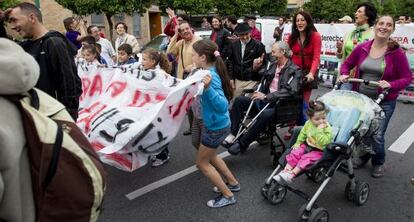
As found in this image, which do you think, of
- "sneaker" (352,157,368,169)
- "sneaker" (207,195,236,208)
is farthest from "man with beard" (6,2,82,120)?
"sneaker" (352,157,368,169)

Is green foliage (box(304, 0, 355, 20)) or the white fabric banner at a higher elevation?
green foliage (box(304, 0, 355, 20))

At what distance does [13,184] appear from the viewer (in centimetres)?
126

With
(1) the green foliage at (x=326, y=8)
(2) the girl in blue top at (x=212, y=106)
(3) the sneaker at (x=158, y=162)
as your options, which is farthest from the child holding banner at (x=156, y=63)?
(1) the green foliage at (x=326, y=8)

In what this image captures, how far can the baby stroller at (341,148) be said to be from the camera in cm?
320

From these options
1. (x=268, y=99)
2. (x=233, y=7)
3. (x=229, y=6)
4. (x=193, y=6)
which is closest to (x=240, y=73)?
(x=268, y=99)

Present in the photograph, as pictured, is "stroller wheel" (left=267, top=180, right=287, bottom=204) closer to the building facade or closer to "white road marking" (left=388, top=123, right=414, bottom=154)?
"white road marking" (left=388, top=123, right=414, bottom=154)

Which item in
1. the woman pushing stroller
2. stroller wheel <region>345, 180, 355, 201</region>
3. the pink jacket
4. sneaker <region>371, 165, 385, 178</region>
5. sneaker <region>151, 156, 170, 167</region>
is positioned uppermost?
the pink jacket

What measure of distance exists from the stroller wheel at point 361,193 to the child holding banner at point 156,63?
229 cm

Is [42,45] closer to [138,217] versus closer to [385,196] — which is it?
[138,217]

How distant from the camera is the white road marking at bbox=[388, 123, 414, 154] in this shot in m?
5.16

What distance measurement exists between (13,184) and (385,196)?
3696mm

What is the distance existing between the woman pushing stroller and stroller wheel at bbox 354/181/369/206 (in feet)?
1.97

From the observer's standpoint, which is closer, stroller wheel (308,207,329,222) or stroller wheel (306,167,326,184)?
stroller wheel (308,207,329,222)

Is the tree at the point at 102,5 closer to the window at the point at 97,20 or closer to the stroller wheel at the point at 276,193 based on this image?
the window at the point at 97,20
